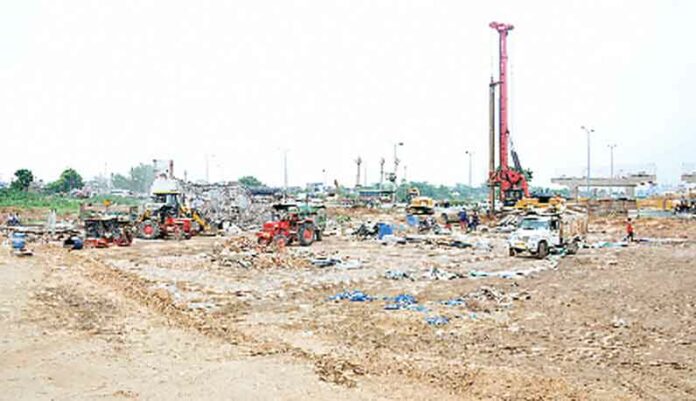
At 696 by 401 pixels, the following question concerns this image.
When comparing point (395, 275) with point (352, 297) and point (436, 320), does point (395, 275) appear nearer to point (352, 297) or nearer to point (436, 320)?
point (352, 297)

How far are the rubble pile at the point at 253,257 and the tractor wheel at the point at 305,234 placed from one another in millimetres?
2120

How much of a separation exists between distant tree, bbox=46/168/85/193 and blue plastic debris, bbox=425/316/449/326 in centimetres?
8921

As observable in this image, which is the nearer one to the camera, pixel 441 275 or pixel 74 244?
pixel 441 275

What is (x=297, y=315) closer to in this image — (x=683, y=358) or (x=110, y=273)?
(x=683, y=358)

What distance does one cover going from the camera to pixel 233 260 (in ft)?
74.4

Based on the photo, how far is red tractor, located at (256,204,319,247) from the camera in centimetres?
2819

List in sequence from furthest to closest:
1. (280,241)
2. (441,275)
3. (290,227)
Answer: (290,227) → (280,241) → (441,275)

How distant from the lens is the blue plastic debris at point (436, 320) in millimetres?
12109

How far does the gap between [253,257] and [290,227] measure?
19.9ft

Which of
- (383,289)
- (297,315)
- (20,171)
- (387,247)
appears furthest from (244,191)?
(20,171)

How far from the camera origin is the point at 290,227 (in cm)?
2925

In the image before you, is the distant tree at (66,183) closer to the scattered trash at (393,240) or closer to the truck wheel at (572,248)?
the scattered trash at (393,240)

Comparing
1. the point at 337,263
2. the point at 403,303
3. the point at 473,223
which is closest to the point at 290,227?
the point at 337,263

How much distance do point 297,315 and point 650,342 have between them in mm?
6767
